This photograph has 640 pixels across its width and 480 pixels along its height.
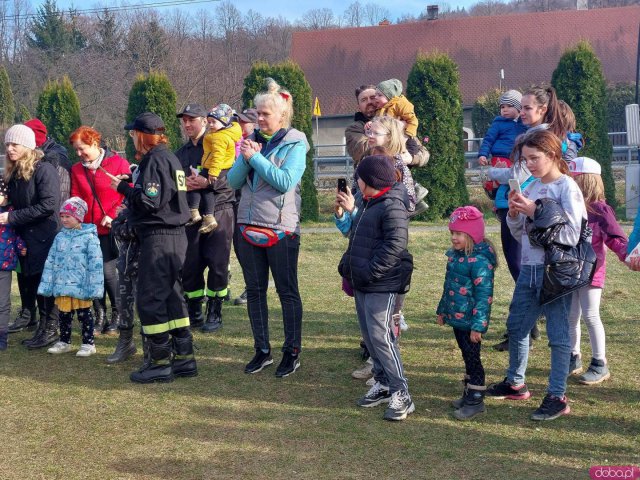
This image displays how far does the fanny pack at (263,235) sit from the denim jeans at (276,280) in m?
0.04

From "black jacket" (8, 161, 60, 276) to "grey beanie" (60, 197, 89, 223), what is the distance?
0.23 meters

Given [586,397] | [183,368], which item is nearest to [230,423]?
[183,368]

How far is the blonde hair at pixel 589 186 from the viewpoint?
5344mm

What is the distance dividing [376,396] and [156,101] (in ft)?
45.8

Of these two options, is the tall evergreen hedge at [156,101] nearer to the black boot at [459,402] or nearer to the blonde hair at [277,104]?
the blonde hair at [277,104]

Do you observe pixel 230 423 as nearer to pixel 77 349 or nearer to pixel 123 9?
pixel 77 349

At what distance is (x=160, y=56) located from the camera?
131 ft

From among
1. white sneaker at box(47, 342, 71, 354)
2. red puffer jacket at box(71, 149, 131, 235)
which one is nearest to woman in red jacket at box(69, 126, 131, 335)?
red puffer jacket at box(71, 149, 131, 235)

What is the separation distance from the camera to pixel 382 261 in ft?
15.8

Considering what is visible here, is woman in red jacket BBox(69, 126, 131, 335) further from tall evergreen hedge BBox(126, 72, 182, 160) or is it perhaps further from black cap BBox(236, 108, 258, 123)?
tall evergreen hedge BBox(126, 72, 182, 160)

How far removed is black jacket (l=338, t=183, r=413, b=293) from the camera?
484 cm

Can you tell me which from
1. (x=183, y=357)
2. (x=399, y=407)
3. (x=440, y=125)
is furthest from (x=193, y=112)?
(x=440, y=125)

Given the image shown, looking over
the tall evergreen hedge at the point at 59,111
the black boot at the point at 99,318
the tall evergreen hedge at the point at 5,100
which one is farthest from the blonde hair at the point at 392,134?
the tall evergreen hedge at the point at 5,100

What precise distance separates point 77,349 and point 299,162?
2.71 meters
